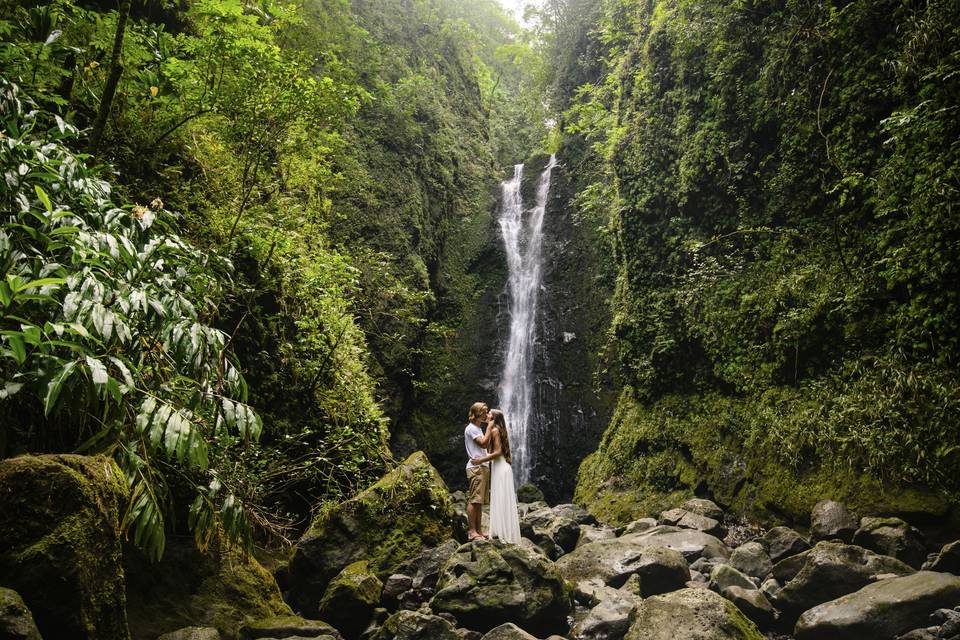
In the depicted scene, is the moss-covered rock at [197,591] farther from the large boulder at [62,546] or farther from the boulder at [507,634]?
the boulder at [507,634]

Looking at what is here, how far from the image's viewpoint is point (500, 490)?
6.09 m

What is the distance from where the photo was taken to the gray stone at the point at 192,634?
373 cm

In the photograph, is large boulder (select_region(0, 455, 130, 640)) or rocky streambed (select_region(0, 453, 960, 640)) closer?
large boulder (select_region(0, 455, 130, 640))

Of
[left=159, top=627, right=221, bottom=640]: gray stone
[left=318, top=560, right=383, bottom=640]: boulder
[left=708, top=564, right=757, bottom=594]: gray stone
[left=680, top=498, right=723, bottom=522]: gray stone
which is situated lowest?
[left=318, top=560, right=383, bottom=640]: boulder

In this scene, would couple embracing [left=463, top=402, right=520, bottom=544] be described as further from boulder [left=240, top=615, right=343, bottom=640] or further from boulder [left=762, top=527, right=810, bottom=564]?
boulder [left=762, top=527, right=810, bottom=564]

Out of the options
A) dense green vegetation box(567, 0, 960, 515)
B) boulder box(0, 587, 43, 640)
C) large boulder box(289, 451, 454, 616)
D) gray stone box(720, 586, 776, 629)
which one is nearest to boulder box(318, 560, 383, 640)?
large boulder box(289, 451, 454, 616)

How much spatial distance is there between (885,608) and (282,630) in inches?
178

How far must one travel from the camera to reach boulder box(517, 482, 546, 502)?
1171 cm

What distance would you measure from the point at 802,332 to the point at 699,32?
5726 mm

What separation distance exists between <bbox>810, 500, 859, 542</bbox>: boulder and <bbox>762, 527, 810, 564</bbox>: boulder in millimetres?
192

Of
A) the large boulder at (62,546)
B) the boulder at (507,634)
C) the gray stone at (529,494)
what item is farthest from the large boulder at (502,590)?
the gray stone at (529,494)

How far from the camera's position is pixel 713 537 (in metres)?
6.66

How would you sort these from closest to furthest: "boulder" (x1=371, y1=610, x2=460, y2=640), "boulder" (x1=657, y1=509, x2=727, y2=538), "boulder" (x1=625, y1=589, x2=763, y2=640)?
"boulder" (x1=625, y1=589, x2=763, y2=640), "boulder" (x1=371, y1=610, x2=460, y2=640), "boulder" (x1=657, y1=509, x2=727, y2=538)

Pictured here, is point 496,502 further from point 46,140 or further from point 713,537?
point 46,140
